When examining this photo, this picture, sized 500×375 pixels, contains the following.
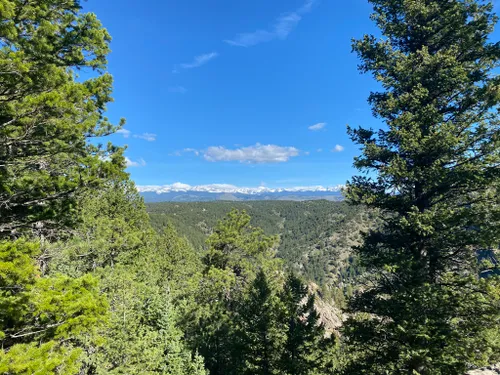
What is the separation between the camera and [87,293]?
208 inches

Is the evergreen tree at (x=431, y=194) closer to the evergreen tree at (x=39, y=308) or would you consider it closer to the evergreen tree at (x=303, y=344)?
the evergreen tree at (x=303, y=344)

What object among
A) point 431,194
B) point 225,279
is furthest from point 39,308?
point 225,279

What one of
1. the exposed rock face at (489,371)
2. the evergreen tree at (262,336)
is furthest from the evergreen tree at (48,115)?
the exposed rock face at (489,371)

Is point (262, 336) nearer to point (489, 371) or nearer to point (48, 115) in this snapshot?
point (489, 371)

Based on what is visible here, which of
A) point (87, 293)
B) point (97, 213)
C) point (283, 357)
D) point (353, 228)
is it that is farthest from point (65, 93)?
point (353, 228)

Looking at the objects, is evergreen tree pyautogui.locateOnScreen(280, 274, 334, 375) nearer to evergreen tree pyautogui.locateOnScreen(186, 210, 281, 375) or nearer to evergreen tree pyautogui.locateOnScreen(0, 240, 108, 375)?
evergreen tree pyautogui.locateOnScreen(186, 210, 281, 375)

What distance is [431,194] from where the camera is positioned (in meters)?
8.45

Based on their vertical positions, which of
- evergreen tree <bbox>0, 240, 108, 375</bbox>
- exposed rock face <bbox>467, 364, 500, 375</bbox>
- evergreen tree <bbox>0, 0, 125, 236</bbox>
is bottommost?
exposed rock face <bbox>467, 364, 500, 375</bbox>

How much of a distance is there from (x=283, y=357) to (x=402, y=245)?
806 cm

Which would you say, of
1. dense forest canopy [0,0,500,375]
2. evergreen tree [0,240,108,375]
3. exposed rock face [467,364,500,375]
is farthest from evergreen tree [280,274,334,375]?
evergreen tree [0,240,108,375]

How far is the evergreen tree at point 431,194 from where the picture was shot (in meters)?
7.11

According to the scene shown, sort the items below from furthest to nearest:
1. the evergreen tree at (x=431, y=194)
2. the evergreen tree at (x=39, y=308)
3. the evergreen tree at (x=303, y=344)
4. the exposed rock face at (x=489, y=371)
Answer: the evergreen tree at (x=303, y=344), the exposed rock face at (x=489, y=371), the evergreen tree at (x=431, y=194), the evergreen tree at (x=39, y=308)

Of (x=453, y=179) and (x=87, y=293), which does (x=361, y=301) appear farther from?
(x=87, y=293)

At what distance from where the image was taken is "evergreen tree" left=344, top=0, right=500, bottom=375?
711 centimetres
